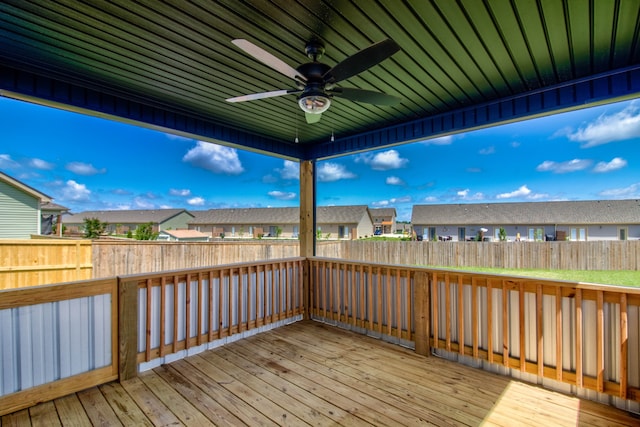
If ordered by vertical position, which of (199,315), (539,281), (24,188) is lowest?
(199,315)

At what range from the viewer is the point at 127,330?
8.80ft

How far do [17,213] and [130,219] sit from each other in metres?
3.45

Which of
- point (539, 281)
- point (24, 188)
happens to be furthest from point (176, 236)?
point (539, 281)

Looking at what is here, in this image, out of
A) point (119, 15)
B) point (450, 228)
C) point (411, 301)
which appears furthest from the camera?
point (450, 228)

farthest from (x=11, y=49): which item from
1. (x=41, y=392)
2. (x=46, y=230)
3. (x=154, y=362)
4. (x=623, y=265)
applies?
(x=623, y=265)

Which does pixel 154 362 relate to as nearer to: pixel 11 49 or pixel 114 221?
pixel 11 49

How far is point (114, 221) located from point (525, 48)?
23.0ft

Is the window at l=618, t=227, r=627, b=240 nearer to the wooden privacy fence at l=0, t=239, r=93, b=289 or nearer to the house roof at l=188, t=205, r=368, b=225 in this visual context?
the wooden privacy fence at l=0, t=239, r=93, b=289

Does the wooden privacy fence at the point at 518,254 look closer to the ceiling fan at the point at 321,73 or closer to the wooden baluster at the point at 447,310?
the wooden baluster at the point at 447,310

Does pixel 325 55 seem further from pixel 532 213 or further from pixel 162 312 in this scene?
pixel 532 213

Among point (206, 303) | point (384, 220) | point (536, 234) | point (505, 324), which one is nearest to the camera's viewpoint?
point (505, 324)

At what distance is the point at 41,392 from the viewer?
224cm

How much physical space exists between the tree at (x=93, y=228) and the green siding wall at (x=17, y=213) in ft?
4.95

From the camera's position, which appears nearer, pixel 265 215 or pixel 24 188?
pixel 24 188
